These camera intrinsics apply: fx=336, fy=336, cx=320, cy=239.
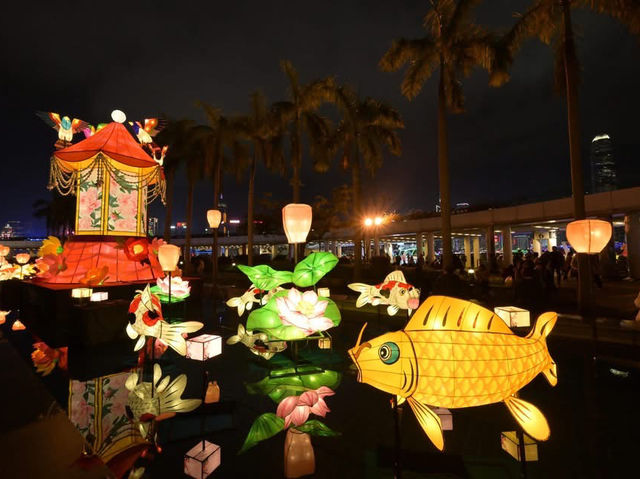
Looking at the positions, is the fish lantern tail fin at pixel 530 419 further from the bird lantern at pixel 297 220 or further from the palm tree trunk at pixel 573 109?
the palm tree trunk at pixel 573 109

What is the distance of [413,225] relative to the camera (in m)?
29.9

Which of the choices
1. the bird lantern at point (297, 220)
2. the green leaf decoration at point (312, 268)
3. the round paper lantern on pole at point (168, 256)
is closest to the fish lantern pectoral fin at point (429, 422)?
the green leaf decoration at point (312, 268)

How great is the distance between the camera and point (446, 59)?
35.3 feet

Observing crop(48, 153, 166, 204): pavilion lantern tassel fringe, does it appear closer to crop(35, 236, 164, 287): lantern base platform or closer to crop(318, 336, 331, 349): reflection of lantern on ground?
crop(35, 236, 164, 287): lantern base platform

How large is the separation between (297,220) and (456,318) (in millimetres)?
4595

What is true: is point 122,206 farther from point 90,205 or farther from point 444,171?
point 444,171

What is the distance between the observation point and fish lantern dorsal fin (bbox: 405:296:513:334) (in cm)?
287

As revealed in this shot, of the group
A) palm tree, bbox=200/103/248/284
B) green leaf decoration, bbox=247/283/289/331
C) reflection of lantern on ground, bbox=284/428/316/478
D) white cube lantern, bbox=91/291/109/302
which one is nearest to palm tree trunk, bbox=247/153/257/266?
palm tree, bbox=200/103/248/284

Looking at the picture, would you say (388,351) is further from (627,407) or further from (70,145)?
(70,145)

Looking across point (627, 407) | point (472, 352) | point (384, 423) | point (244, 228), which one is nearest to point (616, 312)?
point (627, 407)

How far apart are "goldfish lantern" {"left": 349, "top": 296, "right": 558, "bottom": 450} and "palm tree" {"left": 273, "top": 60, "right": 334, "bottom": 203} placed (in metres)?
12.9

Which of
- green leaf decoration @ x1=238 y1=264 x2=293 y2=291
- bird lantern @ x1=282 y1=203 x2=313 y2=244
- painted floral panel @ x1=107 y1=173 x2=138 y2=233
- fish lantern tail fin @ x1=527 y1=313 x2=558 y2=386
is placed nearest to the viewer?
fish lantern tail fin @ x1=527 y1=313 x2=558 y2=386

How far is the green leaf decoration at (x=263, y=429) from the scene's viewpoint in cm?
374

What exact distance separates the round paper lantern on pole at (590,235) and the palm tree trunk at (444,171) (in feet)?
15.3
